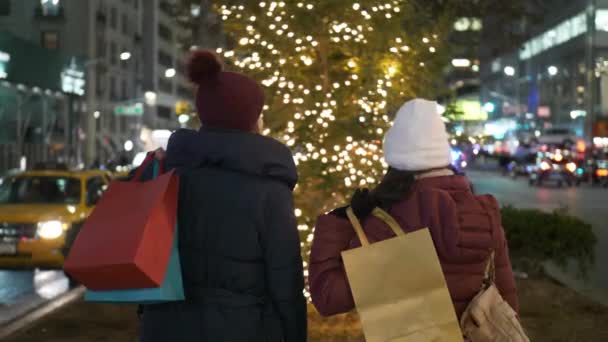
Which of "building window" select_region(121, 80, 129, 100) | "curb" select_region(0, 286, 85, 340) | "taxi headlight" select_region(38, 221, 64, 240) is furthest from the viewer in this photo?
"building window" select_region(121, 80, 129, 100)

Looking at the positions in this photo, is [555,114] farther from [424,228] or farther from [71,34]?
[424,228]

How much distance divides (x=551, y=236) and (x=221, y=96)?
363 inches

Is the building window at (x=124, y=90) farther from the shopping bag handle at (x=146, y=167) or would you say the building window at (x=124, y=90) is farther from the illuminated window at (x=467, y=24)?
the shopping bag handle at (x=146, y=167)

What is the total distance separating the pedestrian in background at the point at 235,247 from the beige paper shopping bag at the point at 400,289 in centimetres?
48

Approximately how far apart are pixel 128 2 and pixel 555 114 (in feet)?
130

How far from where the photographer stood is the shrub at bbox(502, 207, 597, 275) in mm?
12258

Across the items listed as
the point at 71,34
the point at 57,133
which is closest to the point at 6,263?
the point at 57,133

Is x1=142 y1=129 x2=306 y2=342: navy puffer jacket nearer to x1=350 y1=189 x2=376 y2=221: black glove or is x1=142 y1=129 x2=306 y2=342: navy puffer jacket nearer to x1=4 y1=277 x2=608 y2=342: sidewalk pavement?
x1=350 y1=189 x2=376 y2=221: black glove

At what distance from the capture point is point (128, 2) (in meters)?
84.4

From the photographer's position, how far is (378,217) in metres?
3.47

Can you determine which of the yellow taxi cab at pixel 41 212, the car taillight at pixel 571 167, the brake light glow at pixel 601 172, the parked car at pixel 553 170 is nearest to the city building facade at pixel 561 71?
the brake light glow at pixel 601 172

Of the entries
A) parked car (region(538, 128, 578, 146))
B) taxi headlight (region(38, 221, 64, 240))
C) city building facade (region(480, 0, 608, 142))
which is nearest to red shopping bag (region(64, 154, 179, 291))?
taxi headlight (region(38, 221, 64, 240))

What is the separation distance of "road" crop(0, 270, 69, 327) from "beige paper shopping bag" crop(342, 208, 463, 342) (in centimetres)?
851

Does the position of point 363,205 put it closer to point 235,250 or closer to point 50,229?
point 235,250
